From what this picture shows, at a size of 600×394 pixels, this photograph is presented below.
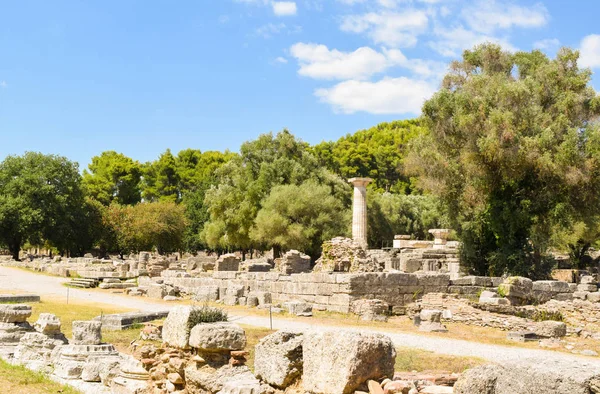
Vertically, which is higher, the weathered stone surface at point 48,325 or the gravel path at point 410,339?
the weathered stone surface at point 48,325

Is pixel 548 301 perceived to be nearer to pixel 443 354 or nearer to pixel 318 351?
pixel 443 354

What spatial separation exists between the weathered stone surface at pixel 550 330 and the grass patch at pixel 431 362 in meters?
4.58

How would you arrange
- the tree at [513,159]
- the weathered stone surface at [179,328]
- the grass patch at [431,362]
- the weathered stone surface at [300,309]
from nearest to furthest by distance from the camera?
the weathered stone surface at [179,328], the grass patch at [431,362], the weathered stone surface at [300,309], the tree at [513,159]

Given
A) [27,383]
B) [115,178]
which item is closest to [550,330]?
[27,383]

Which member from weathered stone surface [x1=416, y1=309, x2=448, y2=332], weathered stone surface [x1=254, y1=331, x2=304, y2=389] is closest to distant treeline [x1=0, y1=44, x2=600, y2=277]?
weathered stone surface [x1=416, y1=309, x2=448, y2=332]

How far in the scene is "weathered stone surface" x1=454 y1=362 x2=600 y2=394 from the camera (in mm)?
4395

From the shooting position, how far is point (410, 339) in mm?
13867

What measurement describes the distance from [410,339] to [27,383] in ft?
25.7

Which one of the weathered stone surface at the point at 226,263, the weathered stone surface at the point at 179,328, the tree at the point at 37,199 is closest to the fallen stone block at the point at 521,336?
the weathered stone surface at the point at 179,328

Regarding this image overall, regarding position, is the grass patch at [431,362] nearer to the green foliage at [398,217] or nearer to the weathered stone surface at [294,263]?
the weathered stone surface at [294,263]

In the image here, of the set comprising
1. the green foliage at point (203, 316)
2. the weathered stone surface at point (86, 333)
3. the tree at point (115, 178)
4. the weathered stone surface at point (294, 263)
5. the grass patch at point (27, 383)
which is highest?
the tree at point (115, 178)

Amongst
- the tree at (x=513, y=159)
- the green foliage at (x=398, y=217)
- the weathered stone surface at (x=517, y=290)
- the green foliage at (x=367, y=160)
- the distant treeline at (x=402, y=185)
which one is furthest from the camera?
the green foliage at (x=367, y=160)

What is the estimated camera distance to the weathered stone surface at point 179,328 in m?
7.90

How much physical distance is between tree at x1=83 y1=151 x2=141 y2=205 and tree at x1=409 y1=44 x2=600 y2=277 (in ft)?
175
